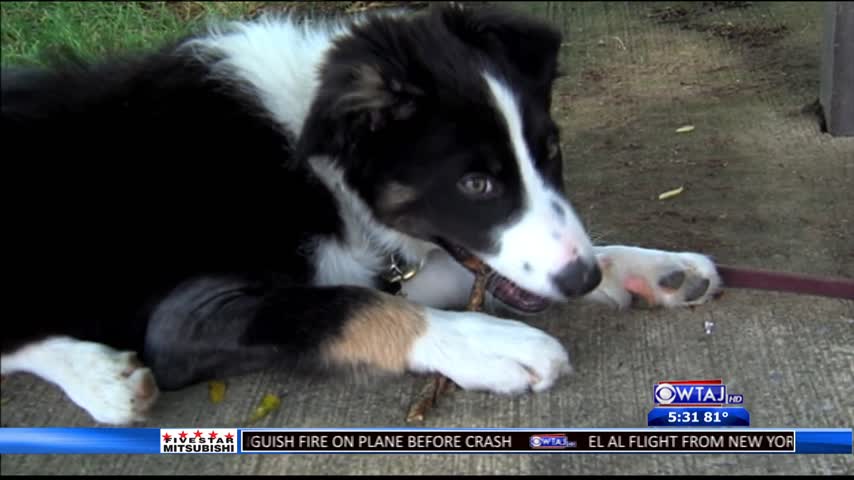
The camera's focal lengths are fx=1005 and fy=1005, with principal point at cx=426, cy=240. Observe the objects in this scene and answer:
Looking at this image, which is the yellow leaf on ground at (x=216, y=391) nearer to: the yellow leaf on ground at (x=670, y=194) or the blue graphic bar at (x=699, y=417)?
the blue graphic bar at (x=699, y=417)

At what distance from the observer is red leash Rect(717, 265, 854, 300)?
3021 millimetres

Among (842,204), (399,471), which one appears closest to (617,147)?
(842,204)

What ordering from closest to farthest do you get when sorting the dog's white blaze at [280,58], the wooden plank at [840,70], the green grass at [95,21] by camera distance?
the dog's white blaze at [280,58]
the wooden plank at [840,70]
the green grass at [95,21]

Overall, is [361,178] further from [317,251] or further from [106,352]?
[106,352]

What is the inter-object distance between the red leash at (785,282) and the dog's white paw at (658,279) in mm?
47

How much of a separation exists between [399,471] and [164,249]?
1093 mm

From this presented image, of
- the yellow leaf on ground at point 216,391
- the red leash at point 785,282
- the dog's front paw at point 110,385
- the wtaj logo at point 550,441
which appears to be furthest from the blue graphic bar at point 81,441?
the red leash at point 785,282

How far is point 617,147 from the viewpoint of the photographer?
439 centimetres

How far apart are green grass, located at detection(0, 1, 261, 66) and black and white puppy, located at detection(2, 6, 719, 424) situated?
2.79m

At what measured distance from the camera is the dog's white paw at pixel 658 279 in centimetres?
320

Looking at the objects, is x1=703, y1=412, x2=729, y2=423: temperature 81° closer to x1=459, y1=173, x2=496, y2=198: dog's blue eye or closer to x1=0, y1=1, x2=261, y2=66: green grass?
x1=459, y1=173, x2=496, y2=198: dog's blue eye

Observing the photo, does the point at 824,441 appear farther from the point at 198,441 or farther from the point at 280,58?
the point at 280,58

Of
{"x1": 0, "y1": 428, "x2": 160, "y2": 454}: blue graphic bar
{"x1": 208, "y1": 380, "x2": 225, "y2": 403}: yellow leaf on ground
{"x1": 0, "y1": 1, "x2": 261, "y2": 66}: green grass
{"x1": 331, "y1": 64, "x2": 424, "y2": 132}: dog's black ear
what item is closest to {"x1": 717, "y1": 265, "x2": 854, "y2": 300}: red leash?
{"x1": 331, "y1": 64, "x2": 424, "y2": 132}: dog's black ear

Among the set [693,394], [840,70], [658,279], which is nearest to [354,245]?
[658,279]
